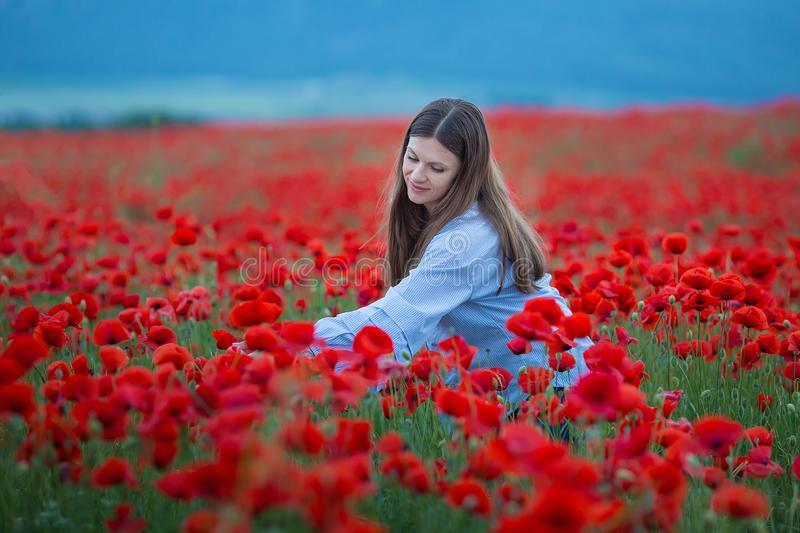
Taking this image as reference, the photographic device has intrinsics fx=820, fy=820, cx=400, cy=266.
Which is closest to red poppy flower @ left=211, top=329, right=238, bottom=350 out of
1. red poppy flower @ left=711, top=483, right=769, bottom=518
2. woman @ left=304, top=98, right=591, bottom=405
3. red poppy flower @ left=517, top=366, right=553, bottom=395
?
woman @ left=304, top=98, right=591, bottom=405

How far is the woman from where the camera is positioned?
2.49 m

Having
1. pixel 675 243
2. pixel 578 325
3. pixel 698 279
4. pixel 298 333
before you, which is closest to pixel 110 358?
pixel 298 333

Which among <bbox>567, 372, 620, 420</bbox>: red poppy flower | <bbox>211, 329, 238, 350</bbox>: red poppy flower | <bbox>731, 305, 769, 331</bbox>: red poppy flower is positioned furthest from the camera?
<bbox>731, 305, 769, 331</bbox>: red poppy flower

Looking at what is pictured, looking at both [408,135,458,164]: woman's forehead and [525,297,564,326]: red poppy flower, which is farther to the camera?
[408,135,458,164]: woman's forehead

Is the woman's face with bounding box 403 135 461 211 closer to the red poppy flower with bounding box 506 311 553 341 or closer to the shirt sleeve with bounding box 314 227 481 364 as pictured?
the shirt sleeve with bounding box 314 227 481 364

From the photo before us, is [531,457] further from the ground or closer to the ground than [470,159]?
closer to the ground

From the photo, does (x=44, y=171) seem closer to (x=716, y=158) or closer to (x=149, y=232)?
(x=149, y=232)

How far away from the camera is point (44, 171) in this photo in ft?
31.6

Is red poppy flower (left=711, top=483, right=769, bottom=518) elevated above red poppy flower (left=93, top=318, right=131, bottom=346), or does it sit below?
below

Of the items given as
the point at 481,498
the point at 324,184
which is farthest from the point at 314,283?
the point at 324,184

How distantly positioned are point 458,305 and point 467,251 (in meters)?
0.18

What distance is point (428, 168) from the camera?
2.81m

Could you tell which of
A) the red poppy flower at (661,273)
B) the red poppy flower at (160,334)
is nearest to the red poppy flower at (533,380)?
the red poppy flower at (661,273)

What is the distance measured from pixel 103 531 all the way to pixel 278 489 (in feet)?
2.69
